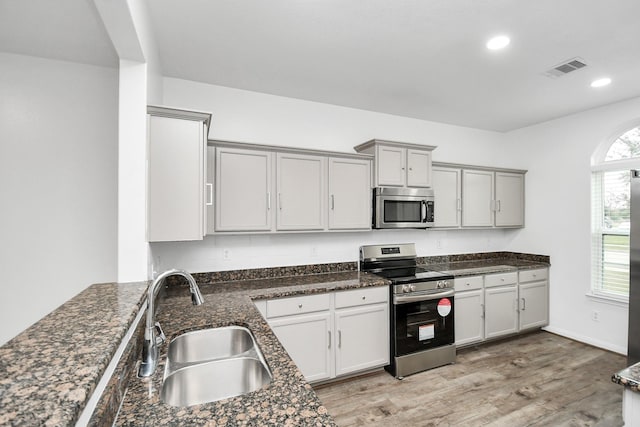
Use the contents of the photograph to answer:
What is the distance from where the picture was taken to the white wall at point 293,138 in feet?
9.59

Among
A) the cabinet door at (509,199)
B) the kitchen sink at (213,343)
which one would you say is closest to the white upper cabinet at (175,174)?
the kitchen sink at (213,343)

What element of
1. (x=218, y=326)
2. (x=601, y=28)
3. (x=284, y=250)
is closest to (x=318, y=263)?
(x=284, y=250)

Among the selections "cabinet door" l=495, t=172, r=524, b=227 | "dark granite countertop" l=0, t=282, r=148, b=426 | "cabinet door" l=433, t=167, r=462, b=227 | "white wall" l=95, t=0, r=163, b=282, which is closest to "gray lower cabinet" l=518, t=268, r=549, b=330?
"cabinet door" l=495, t=172, r=524, b=227

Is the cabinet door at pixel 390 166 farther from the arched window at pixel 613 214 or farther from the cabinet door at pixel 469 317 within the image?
the arched window at pixel 613 214

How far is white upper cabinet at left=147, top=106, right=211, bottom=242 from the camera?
6.41 ft

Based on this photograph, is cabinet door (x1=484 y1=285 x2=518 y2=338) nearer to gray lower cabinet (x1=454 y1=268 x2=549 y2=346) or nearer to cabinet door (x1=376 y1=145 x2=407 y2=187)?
gray lower cabinet (x1=454 y1=268 x2=549 y2=346)

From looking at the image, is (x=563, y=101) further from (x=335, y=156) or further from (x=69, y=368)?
(x=69, y=368)

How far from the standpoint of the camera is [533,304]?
398 cm

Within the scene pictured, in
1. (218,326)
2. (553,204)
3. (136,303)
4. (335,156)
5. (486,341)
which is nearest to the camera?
(136,303)

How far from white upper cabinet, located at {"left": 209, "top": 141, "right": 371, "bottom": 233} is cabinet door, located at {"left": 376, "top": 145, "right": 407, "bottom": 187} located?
121 mm

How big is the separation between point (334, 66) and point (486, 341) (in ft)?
11.5

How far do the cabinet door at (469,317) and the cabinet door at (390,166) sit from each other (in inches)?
56.7

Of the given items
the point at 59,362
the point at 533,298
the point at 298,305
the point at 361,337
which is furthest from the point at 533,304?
the point at 59,362

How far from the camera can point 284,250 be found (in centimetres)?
324
